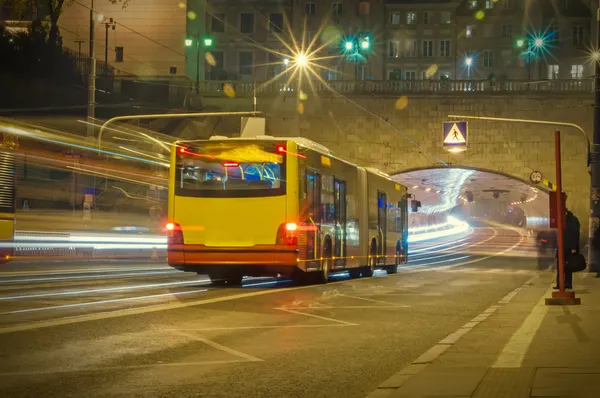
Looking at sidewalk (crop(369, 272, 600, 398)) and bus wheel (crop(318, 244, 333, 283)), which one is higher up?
bus wheel (crop(318, 244, 333, 283))

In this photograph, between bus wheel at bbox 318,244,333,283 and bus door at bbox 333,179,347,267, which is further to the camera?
bus door at bbox 333,179,347,267

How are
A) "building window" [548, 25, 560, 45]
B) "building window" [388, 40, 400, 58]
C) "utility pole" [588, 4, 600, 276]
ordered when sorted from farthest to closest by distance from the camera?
1. "building window" [388, 40, 400, 58]
2. "building window" [548, 25, 560, 45]
3. "utility pole" [588, 4, 600, 276]

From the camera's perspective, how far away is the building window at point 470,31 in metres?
113

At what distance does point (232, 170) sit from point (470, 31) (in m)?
94.4

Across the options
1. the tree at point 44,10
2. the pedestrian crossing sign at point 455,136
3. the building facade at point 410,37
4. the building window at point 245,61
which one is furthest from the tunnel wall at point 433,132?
the building window at point 245,61

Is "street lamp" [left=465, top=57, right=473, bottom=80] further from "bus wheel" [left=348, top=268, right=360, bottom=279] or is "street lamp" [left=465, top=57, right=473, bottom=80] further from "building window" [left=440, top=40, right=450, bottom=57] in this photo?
"bus wheel" [left=348, top=268, right=360, bottom=279]

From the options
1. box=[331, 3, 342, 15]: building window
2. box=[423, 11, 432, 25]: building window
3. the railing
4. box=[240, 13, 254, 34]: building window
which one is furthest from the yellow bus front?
box=[423, 11, 432, 25]: building window

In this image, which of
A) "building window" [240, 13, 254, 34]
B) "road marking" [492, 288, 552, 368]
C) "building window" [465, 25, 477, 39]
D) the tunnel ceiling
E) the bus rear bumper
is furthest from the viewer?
"building window" [465, 25, 477, 39]

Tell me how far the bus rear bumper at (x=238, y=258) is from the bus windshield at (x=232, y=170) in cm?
119

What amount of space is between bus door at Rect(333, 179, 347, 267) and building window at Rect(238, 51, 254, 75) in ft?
255

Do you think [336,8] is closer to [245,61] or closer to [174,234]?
[245,61]

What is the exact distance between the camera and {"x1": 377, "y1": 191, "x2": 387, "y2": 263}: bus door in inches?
1270

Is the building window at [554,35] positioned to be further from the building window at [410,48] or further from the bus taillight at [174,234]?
the bus taillight at [174,234]

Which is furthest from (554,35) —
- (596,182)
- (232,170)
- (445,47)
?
(232,170)
